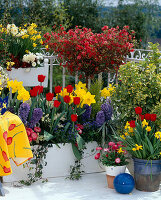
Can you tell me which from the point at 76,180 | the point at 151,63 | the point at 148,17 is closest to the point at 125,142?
the point at 76,180

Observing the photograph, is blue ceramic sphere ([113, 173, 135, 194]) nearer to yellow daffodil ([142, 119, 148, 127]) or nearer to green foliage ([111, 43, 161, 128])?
yellow daffodil ([142, 119, 148, 127])

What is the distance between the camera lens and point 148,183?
3.21m

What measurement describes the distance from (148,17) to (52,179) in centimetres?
635

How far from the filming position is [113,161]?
10.9 ft

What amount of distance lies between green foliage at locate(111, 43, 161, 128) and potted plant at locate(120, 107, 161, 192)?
0.69 feet

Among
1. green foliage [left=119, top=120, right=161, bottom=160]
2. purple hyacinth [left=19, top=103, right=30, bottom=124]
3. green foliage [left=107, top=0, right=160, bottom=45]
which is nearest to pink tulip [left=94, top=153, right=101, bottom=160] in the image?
green foliage [left=119, top=120, right=161, bottom=160]

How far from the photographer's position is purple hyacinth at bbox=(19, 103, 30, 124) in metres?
3.30

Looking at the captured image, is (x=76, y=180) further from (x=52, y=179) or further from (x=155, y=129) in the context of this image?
(x=155, y=129)

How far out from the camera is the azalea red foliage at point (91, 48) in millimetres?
4129

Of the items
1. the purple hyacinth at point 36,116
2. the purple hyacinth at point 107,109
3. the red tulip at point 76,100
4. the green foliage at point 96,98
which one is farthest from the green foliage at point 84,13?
the purple hyacinth at point 36,116

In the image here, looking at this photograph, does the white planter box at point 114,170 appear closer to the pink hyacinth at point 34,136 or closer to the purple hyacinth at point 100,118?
the purple hyacinth at point 100,118

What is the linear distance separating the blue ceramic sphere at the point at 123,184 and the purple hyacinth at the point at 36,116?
2.92 feet

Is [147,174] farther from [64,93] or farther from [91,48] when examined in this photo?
[91,48]

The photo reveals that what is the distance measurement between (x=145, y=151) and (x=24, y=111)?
3.73ft
